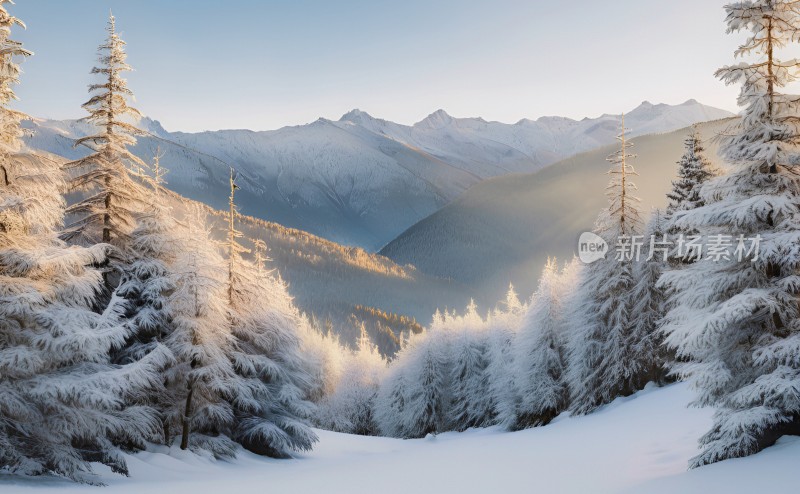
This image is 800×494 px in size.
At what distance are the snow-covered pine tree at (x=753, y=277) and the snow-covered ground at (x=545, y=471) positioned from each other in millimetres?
761

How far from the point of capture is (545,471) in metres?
15.2

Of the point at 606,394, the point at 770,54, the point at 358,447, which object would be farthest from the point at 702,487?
the point at 358,447

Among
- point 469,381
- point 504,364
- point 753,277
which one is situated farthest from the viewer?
point 469,381

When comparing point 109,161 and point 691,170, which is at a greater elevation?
point 691,170

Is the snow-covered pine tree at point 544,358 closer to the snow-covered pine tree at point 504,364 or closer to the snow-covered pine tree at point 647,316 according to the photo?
the snow-covered pine tree at point 504,364

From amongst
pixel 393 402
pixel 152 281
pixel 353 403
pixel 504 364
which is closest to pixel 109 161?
pixel 152 281

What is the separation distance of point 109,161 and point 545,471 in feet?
54.9

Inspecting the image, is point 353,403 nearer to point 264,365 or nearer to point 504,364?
point 504,364

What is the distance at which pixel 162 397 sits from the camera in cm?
1814

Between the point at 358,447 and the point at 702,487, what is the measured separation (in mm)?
25494

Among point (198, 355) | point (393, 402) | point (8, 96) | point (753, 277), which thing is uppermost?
point (8, 96)

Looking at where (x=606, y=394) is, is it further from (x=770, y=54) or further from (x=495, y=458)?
(x=770, y=54)

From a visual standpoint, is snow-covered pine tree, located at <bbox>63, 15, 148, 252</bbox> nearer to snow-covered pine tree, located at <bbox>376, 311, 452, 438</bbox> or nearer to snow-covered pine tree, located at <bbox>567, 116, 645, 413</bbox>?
snow-covered pine tree, located at <bbox>567, 116, 645, 413</bbox>

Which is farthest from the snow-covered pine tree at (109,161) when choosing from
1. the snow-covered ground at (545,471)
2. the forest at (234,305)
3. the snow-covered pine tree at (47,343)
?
the snow-covered ground at (545,471)
